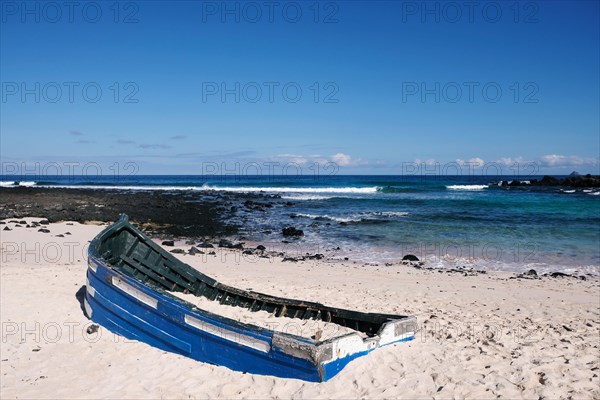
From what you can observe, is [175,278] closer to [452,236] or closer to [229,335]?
[229,335]

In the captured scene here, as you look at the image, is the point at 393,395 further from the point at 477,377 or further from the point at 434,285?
the point at 434,285

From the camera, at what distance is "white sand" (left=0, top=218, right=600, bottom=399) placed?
546 cm

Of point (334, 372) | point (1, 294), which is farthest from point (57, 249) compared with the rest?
point (334, 372)

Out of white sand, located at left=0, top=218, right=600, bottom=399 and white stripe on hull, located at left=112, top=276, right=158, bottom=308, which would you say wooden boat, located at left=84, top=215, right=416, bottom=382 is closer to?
white stripe on hull, located at left=112, top=276, right=158, bottom=308

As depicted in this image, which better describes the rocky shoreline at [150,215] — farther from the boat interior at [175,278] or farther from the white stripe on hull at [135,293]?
the white stripe on hull at [135,293]

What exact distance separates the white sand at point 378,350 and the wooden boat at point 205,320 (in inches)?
6.0

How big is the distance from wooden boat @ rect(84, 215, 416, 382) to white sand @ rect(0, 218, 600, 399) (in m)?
0.15

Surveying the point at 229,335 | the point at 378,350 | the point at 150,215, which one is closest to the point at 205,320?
the point at 229,335

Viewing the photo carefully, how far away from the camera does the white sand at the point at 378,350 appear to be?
546 cm

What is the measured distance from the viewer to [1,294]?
30.8ft

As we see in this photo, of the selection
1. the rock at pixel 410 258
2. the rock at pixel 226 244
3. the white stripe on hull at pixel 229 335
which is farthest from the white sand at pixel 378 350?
the rock at pixel 226 244

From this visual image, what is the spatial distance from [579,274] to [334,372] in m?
11.2

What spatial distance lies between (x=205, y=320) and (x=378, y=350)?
7.24 ft

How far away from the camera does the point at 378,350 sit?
6066 mm
